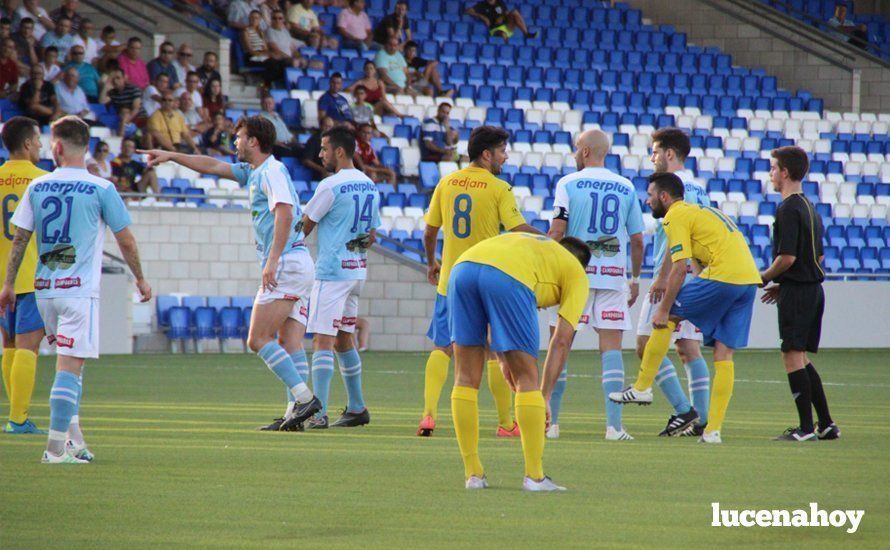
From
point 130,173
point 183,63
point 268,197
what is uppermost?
point 183,63

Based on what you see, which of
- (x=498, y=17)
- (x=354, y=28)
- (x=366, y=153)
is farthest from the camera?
(x=498, y=17)

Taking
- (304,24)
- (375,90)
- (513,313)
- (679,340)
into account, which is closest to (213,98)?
(375,90)

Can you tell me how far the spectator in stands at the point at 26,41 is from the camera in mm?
22500

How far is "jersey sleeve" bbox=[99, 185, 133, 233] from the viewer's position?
26.8ft

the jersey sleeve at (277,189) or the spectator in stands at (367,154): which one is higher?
the spectator in stands at (367,154)

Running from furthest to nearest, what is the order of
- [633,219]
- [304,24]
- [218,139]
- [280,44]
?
[304,24] → [280,44] → [218,139] → [633,219]

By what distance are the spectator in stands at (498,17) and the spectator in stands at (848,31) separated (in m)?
8.52

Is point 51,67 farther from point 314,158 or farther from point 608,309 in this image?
point 608,309

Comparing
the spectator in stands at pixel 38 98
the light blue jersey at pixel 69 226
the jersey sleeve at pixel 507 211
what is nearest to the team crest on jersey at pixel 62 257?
the light blue jersey at pixel 69 226

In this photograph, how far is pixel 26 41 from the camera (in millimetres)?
22562

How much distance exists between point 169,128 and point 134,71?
67.1 inches

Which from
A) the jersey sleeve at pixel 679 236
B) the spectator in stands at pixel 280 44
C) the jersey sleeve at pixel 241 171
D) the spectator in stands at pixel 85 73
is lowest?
the jersey sleeve at pixel 679 236

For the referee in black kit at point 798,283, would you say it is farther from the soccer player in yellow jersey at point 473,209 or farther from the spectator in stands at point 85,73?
the spectator in stands at point 85,73

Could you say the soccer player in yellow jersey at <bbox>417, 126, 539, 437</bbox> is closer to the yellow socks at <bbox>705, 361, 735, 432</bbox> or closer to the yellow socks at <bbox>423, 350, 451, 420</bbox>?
the yellow socks at <bbox>423, 350, 451, 420</bbox>
